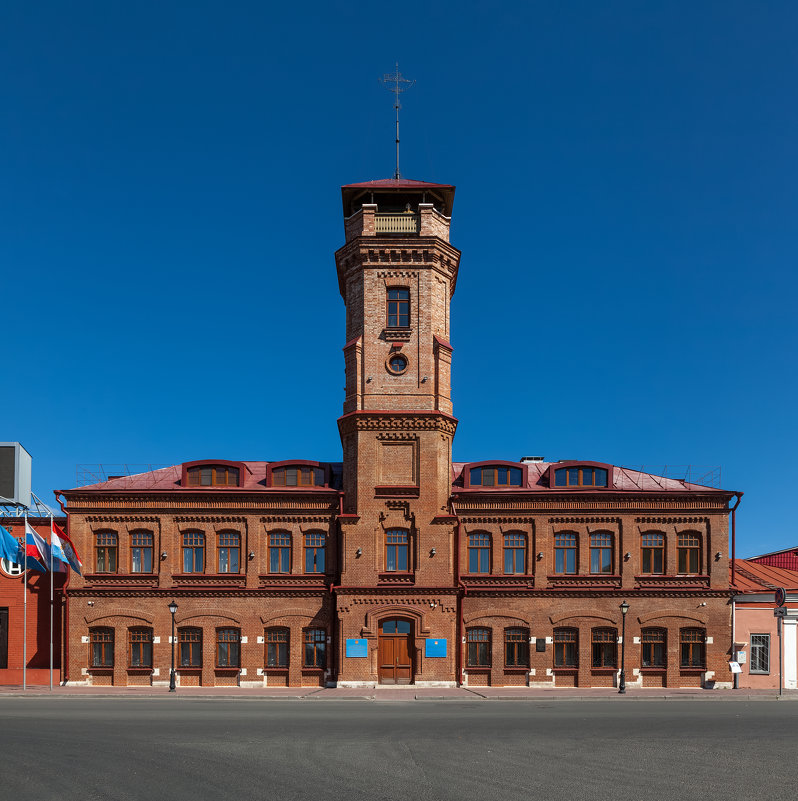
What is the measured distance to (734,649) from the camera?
132 feet

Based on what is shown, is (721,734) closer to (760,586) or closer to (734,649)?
(734,649)

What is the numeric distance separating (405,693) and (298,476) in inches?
464

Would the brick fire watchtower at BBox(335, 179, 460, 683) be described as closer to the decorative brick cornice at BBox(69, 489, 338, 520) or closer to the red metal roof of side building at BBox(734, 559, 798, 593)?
the decorative brick cornice at BBox(69, 489, 338, 520)

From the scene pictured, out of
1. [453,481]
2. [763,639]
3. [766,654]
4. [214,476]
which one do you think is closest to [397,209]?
[453,481]

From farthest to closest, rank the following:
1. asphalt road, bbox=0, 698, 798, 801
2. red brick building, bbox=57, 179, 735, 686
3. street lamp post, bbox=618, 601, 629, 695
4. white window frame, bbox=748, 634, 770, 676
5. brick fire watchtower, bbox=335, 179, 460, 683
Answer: white window frame, bbox=748, 634, 770, 676 → red brick building, bbox=57, 179, 735, 686 → brick fire watchtower, bbox=335, 179, 460, 683 → street lamp post, bbox=618, 601, 629, 695 → asphalt road, bbox=0, 698, 798, 801

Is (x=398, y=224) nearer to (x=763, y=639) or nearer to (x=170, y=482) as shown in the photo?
(x=170, y=482)

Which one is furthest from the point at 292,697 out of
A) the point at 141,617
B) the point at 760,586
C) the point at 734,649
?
the point at 760,586

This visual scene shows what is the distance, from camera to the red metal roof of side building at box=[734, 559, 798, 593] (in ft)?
→ 139

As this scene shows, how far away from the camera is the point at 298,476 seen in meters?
41.5

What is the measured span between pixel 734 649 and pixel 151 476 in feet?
99.4

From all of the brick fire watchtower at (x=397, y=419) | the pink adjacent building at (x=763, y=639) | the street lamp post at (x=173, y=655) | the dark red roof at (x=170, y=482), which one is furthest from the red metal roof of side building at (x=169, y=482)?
the pink adjacent building at (x=763, y=639)

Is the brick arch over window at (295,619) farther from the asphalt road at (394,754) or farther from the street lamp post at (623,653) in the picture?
the street lamp post at (623,653)

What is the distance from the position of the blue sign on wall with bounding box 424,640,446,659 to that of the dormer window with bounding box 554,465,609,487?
9.82 m

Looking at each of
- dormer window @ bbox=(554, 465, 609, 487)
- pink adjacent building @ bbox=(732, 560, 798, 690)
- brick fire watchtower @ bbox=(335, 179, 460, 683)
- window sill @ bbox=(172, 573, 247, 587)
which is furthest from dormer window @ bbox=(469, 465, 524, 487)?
window sill @ bbox=(172, 573, 247, 587)
